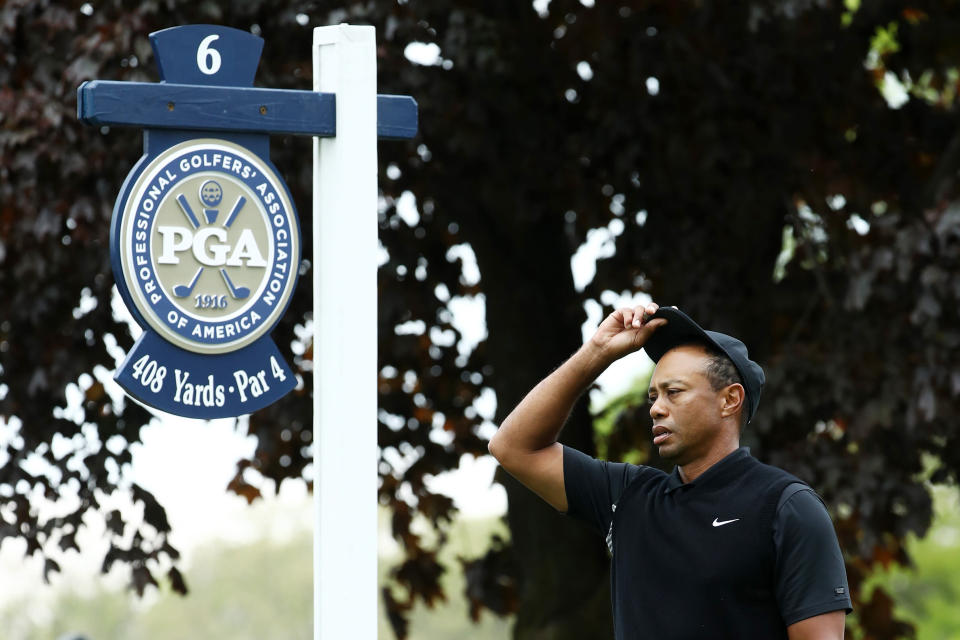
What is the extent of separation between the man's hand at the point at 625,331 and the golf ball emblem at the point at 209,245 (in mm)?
934

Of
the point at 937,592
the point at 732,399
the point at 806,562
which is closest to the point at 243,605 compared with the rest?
the point at 937,592

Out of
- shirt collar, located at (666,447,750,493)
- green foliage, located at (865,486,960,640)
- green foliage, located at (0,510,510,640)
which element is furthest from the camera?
green foliage, located at (0,510,510,640)

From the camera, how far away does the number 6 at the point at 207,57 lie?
4281 mm

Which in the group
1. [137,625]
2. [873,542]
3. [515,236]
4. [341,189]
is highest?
[515,236]

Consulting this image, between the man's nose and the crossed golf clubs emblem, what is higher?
the crossed golf clubs emblem

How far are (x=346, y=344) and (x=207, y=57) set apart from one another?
0.85m

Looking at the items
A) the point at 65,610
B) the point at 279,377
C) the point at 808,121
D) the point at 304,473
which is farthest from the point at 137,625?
the point at 279,377

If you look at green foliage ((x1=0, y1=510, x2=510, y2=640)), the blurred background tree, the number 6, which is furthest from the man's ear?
green foliage ((x1=0, y1=510, x2=510, y2=640))

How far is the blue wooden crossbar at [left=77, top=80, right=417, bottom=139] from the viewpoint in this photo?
4.08 meters

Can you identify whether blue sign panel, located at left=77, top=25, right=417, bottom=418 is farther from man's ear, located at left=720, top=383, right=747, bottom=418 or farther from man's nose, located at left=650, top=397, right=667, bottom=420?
man's ear, located at left=720, top=383, right=747, bottom=418

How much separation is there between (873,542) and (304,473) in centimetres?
450

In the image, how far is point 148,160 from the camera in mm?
4105

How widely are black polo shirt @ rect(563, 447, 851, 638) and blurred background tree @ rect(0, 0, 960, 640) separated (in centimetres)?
404

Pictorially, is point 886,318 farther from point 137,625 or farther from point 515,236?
point 137,625
